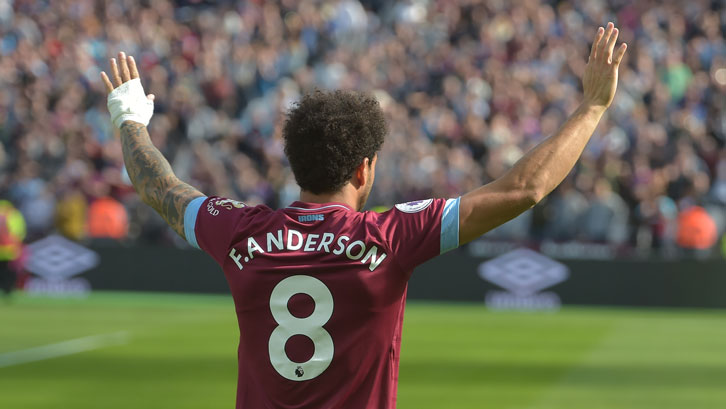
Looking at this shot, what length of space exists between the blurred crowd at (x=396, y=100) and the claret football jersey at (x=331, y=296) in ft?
53.8

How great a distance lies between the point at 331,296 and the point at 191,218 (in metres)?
0.59

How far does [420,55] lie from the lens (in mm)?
24844

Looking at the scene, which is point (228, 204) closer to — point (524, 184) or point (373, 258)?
point (373, 258)

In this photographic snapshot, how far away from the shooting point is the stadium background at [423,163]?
13414 millimetres

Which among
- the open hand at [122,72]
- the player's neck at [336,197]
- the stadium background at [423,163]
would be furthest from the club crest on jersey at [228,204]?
the stadium background at [423,163]

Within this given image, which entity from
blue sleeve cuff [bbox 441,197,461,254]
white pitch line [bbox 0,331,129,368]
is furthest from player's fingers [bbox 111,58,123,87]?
white pitch line [bbox 0,331,129,368]

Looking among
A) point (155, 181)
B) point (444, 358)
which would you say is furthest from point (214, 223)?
point (444, 358)

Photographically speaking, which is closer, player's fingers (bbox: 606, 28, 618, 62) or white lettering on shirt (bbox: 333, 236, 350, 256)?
white lettering on shirt (bbox: 333, 236, 350, 256)

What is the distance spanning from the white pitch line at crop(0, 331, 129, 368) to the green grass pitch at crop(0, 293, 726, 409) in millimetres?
87

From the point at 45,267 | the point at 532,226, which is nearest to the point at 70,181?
the point at 45,267

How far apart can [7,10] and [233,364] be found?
19131 millimetres

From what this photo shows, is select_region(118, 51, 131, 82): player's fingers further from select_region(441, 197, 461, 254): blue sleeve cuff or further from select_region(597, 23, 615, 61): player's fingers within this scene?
select_region(597, 23, 615, 61): player's fingers

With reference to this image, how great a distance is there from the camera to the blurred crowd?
20.2 metres

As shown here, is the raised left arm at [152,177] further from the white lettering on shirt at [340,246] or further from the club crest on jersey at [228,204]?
the white lettering on shirt at [340,246]
